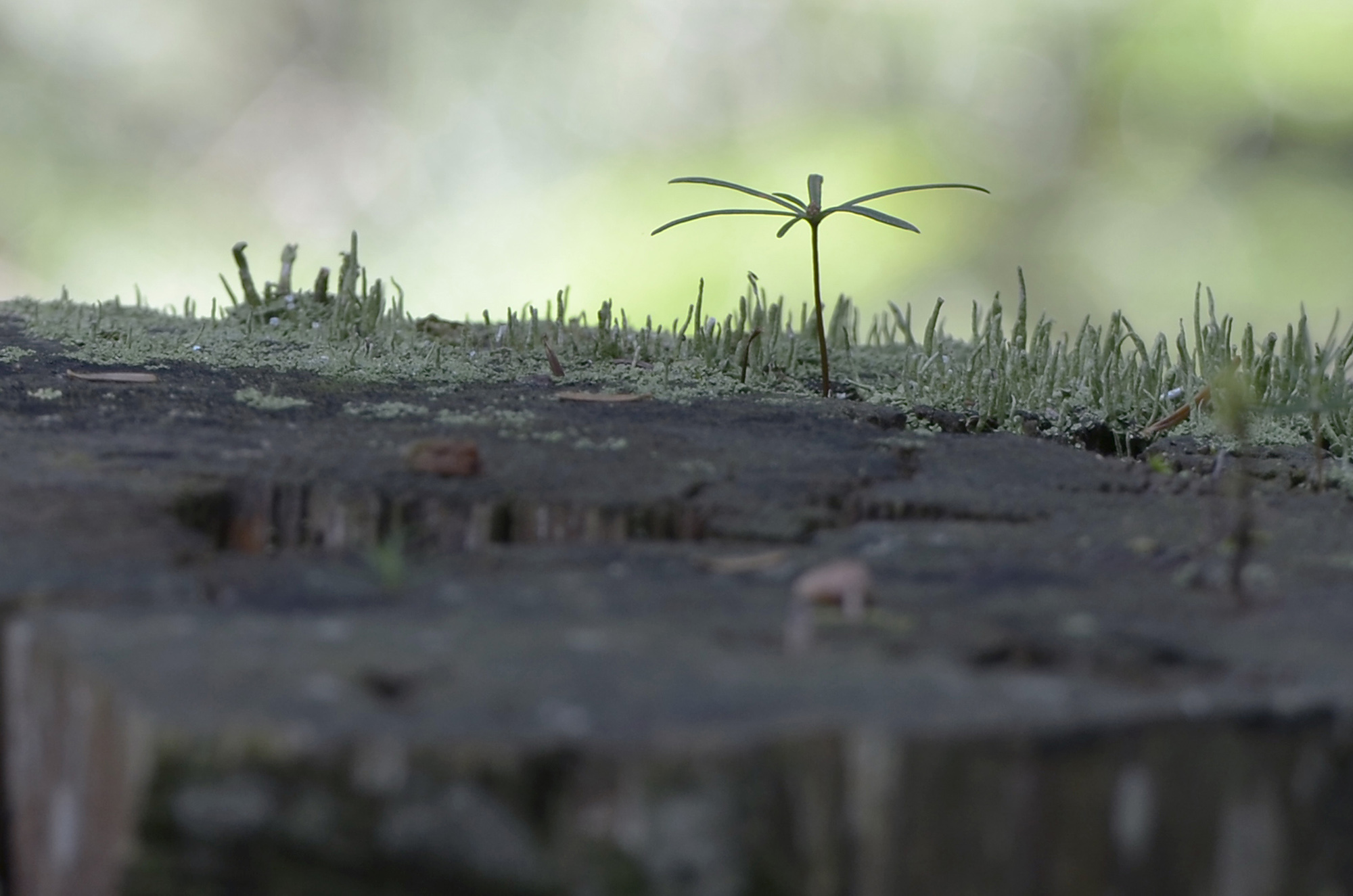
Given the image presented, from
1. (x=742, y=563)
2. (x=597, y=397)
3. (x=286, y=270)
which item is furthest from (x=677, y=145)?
(x=742, y=563)

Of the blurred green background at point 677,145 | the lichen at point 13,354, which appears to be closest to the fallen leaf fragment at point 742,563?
the lichen at point 13,354

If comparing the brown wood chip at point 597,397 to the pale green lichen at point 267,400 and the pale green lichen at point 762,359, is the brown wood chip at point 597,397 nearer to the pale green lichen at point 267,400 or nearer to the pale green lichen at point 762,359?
the pale green lichen at point 762,359

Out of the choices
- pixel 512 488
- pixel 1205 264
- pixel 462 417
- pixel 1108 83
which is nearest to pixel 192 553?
pixel 512 488

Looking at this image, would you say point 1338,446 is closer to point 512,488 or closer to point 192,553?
point 512,488

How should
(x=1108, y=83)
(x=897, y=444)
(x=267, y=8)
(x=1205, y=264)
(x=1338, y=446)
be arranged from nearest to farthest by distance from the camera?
(x=897, y=444)
(x=1338, y=446)
(x=1205, y=264)
(x=1108, y=83)
(x=267, y=8)

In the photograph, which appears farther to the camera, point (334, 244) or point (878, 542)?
point (334, 244)

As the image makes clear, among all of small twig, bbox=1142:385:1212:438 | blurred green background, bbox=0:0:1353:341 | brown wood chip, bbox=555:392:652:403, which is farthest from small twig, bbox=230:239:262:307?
blurred green background, bbox=0:0:1353:341
